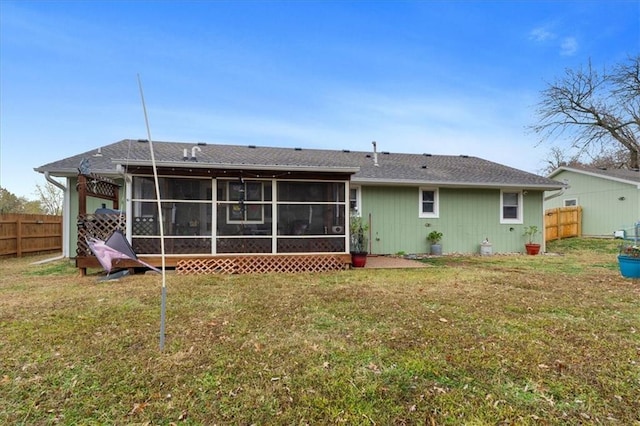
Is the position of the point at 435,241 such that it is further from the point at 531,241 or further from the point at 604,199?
the point at 604,199

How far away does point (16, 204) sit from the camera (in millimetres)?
22312

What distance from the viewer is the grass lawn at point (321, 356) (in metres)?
2.32

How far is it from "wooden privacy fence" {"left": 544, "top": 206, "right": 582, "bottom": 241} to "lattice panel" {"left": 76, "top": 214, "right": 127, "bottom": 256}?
664 inches

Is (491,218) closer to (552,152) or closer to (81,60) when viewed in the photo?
(81,60)

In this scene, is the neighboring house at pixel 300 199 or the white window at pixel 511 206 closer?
the neighboring house at pixel 300 199

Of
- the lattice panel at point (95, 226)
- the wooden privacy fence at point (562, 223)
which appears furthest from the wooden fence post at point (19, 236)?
the wooden privacy fence at point (562, 223)

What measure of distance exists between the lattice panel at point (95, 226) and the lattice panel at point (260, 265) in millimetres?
1682

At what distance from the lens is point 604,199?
16.0m

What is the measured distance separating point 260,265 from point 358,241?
3.09 m

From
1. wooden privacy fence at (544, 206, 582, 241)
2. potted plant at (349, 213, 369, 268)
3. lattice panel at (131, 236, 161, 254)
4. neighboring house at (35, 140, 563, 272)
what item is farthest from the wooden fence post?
wooden privacy fence at (544, 206, 582, 241)

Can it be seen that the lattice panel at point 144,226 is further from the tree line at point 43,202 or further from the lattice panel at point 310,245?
the tree line at point 43,202

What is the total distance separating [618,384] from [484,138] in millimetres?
18254

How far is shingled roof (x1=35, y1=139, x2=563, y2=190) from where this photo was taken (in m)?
9.93

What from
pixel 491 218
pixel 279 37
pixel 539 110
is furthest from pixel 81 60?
pixel 539 110
